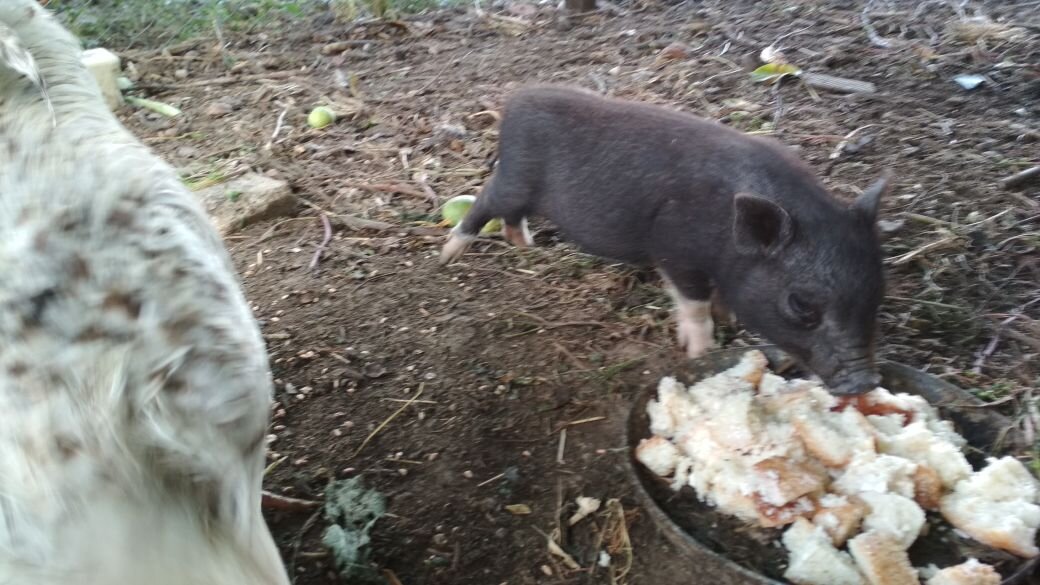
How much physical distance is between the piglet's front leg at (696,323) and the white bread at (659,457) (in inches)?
24.3

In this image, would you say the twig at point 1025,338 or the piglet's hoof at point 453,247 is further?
the piglet's hoof at point 453,247

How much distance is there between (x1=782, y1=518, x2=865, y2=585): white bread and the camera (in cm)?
216

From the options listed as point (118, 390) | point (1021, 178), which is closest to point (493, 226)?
point (1021, 178)

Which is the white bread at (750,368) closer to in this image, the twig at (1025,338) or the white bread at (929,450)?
the white bread at (929,450)

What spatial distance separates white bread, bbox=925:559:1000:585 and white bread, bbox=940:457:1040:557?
13 cm

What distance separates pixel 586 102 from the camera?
11.2ft

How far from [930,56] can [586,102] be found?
288 centimetres

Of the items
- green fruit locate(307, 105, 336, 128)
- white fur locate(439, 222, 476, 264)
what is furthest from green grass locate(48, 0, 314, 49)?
white fur locate(439, 222, 476, 264)

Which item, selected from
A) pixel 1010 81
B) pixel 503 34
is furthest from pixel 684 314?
pixel 503 34

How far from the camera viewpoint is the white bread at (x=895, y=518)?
7.29 ft

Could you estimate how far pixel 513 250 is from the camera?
379 cm

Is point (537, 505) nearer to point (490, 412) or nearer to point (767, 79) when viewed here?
point (490, 412)

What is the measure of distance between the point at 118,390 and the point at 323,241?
258 centimetres

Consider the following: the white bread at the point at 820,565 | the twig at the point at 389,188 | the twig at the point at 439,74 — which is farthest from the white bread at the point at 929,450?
the twig at the point at 439,74
